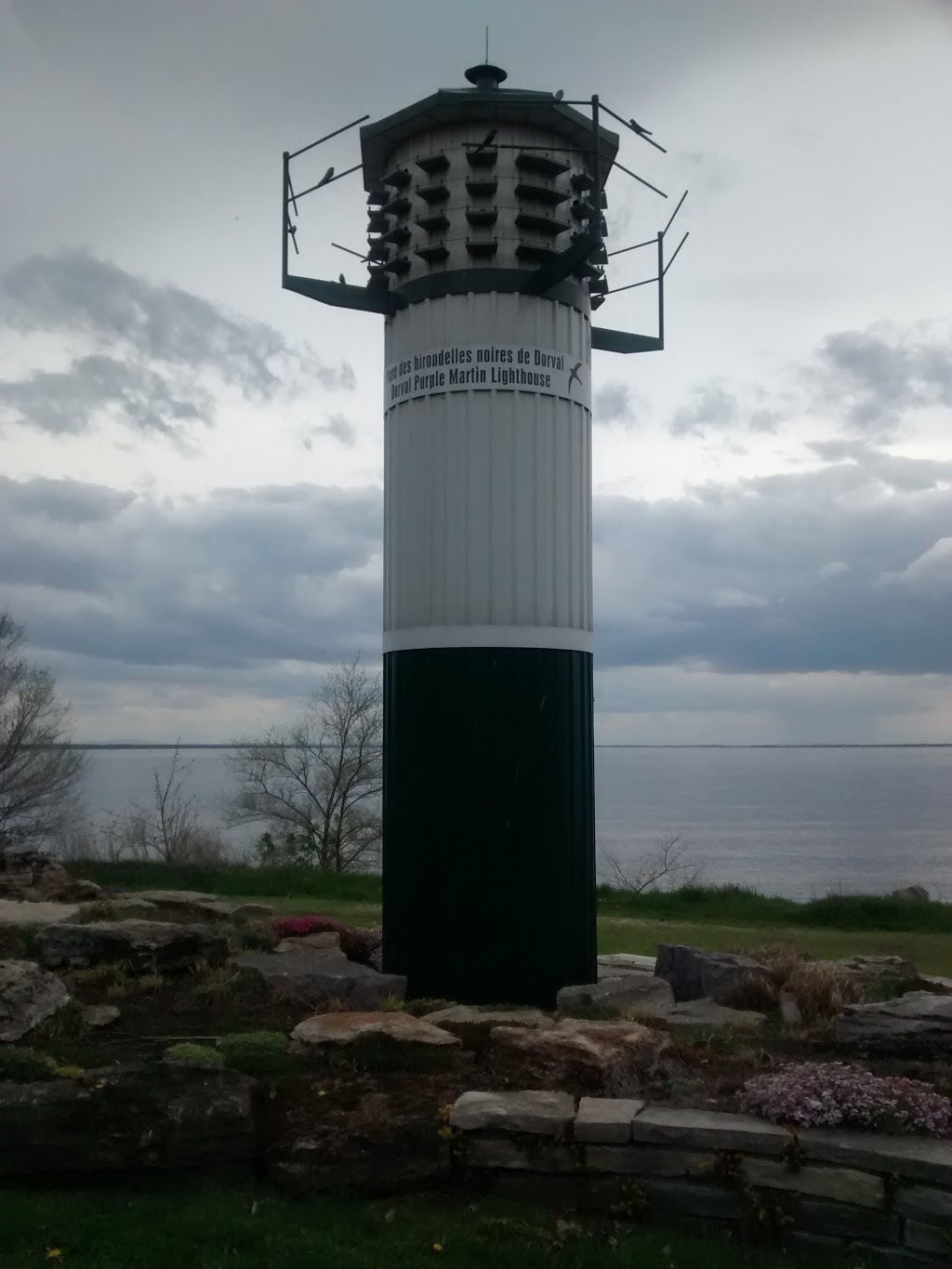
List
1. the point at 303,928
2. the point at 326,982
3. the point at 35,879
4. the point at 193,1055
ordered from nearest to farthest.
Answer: the point at 193,1055 < the point at 326,982 < the point at 303,928 < the point at 35,879

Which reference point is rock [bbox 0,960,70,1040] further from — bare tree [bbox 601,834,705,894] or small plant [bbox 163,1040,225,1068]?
bare tree [bbox 601,834,705,894]

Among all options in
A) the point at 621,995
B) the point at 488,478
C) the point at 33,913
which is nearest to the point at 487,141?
the point at 488,478

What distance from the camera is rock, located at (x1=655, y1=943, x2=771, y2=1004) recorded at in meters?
8.61

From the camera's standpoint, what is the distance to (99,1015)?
23.2 ft

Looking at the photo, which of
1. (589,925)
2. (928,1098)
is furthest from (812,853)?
(928,1098)

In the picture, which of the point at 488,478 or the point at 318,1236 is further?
the point at 488,478

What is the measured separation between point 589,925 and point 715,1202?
4.35 meters

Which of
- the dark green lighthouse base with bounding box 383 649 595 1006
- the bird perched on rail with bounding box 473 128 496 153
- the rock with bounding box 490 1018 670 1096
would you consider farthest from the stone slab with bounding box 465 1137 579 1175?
the bird perched on rail with bounding box 473 128 496 153

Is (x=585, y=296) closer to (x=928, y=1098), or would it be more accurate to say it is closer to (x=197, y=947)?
(x=197, y=947)

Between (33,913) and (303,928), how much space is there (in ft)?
9.02

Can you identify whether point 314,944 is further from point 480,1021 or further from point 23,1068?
point 23,1068

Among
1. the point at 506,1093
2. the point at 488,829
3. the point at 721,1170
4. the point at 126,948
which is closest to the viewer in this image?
the point at 721,1170

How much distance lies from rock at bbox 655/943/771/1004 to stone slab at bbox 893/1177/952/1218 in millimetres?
3822

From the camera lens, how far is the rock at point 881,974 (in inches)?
332
